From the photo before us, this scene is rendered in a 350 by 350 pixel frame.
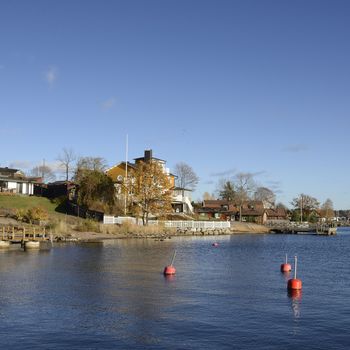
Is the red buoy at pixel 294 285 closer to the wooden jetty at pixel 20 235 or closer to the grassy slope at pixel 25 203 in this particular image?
the wooden jetty at pixel 20 235

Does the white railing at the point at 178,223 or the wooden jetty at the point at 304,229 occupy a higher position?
the white railing at the point at 178,223

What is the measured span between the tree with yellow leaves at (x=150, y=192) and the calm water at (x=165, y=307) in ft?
149

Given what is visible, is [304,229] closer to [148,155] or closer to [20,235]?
[148,155]

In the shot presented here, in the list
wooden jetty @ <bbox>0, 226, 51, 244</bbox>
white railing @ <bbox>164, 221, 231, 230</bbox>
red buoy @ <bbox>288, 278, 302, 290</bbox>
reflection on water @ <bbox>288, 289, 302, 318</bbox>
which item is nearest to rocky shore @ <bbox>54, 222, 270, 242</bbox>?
white railing @ <bbox>164, 221, 231, 230</bbox>

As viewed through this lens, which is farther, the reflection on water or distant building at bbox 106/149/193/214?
distant building at bbox 106/149/193/214

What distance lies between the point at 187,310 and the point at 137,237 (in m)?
57.4

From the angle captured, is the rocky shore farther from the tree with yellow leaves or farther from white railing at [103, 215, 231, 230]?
the tree with yellow leaves

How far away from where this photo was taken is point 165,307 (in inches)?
1050

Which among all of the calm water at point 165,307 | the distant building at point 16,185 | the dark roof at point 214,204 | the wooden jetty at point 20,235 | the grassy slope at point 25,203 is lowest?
the calm water at point 165,307

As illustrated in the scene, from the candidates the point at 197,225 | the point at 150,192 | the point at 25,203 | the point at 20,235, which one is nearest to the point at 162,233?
the point at 150,192

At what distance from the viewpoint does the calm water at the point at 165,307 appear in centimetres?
2053

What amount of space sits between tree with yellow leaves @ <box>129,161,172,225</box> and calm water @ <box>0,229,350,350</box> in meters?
45.5

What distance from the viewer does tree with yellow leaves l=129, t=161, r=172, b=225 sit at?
92.1 metres

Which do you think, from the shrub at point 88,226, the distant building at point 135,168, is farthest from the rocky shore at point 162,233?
the distant building at point 135,168
